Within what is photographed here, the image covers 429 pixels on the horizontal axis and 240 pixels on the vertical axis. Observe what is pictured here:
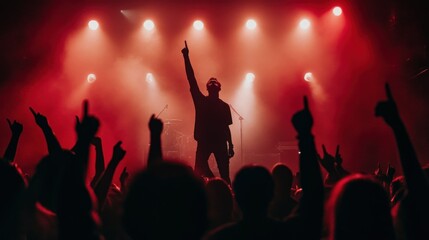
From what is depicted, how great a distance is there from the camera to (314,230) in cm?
186

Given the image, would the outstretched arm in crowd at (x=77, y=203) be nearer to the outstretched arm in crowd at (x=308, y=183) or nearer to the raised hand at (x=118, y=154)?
the outstretched arm in crowd at (x=308, y=183)

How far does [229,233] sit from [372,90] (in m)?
12.8

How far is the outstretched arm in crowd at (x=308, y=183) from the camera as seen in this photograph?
73.5 inches

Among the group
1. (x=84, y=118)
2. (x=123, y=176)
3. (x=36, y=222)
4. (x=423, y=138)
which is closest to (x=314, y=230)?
(x=84, y=118)

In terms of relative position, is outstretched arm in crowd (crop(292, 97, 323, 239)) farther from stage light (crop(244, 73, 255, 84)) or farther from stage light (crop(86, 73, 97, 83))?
stage light (crop(86, 73, 97, 83))

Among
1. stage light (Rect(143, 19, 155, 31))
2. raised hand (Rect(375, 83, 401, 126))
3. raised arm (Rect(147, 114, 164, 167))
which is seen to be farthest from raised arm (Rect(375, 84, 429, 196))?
stage light (Rect(143, 19, 155, 31))

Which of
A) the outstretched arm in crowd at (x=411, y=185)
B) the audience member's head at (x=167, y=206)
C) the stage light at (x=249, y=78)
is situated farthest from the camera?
the stage light at (x=249, y=78)

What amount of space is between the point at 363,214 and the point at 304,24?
1333 centimetres

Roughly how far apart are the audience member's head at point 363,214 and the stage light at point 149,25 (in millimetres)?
13440

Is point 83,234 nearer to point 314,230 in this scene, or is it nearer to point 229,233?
point 229,233

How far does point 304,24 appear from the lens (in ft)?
A: 47.0

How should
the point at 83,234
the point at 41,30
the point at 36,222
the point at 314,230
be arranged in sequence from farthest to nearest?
the point at 41,30 < the point at 36,222 < the point at 314,230 < the point at 83,234

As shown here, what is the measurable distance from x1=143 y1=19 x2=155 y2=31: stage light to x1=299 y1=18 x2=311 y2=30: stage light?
520cm

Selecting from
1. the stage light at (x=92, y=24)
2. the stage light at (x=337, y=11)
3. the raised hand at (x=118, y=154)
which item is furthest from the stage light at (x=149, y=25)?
the raised hand at (x=118, y=154)
